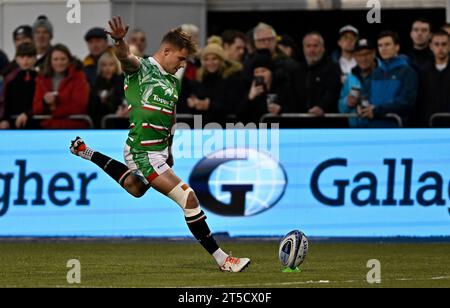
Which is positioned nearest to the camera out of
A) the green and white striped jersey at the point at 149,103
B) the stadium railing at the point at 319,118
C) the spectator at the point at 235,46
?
the green and white striped jersey at the point at 149,103

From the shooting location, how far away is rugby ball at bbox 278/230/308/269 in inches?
615

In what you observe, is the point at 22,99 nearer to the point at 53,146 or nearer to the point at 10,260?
the point at 53,146

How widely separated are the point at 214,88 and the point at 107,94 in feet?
5.56

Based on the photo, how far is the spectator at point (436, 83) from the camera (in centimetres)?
2130

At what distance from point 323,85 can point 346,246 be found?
3581 millimetres

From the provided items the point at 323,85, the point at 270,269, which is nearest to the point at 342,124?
the point at 323,85

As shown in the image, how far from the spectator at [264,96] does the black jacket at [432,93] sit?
6.33ft

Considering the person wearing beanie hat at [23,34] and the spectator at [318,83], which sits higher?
the person wearing beanie hat at [23,34]

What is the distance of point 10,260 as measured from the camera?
17.4m

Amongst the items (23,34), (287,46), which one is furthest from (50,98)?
(287,46)

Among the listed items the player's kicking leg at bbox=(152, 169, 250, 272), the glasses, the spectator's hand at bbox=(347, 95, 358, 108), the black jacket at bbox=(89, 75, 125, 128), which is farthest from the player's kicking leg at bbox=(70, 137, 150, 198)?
the glasses

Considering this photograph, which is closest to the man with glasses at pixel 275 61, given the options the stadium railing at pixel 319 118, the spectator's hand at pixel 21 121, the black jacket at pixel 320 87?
the black jacket at pixel 320 87

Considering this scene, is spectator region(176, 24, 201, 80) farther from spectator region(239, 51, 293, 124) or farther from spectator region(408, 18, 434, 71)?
spectator region(408, 18, 434, 71)

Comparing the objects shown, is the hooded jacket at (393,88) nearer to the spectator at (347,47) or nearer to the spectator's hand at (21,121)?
the spectator at (347,47)
